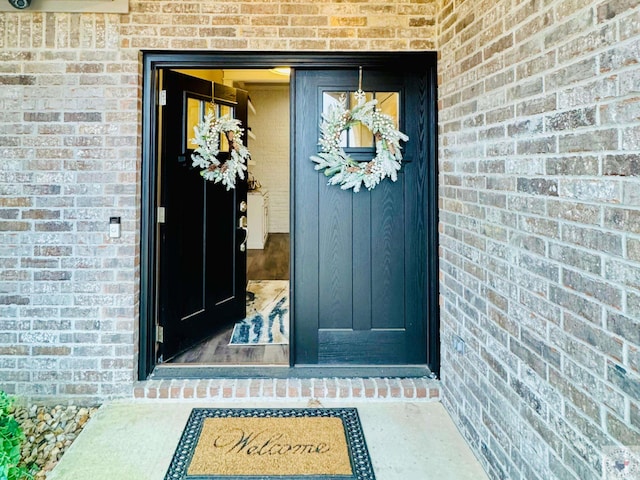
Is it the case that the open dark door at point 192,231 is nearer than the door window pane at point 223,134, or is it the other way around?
the open dark door at point 192,231

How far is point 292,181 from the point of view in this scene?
2.95 m

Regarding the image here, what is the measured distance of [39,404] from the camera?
2.72 m

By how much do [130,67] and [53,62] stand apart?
18.4 inches

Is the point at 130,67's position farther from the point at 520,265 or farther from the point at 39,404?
the point at 520,265

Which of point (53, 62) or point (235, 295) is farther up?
point (53, 62)

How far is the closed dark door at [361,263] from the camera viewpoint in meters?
2.94

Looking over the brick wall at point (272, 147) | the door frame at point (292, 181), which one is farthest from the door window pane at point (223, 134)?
the brick wall at point (272, 147)

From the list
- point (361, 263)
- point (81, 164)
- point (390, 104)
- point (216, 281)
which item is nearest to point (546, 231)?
point (361, 263)

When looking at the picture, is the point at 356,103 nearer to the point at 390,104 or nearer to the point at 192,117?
the point at 390,104

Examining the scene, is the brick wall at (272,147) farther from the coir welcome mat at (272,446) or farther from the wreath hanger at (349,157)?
the coir welcome mat at (272,446)

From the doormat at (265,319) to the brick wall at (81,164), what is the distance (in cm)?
108

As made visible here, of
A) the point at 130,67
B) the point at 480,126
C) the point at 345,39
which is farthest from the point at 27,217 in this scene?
the point at 480,126

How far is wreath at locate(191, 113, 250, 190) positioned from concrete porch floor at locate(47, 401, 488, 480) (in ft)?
5.60

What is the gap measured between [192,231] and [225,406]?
1358 mm
